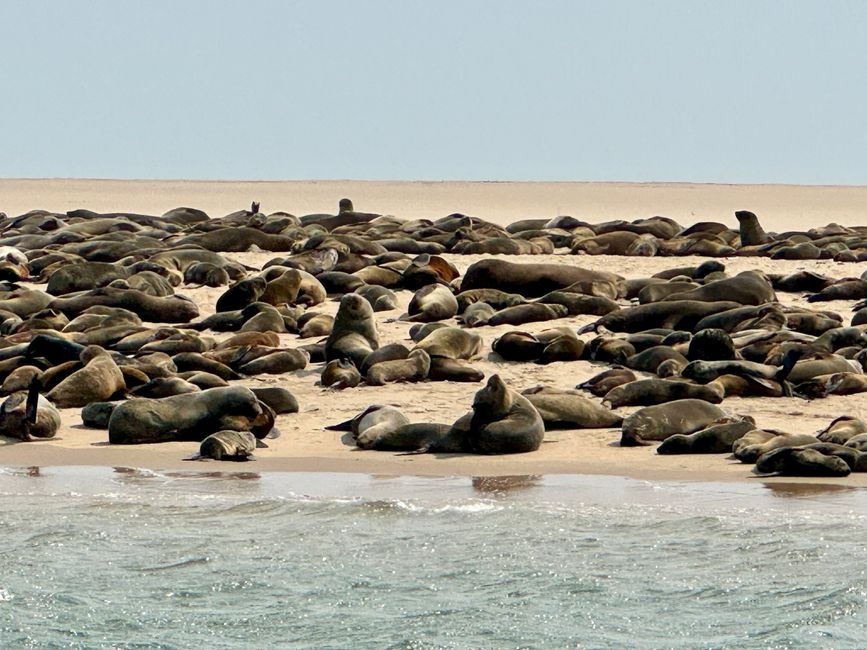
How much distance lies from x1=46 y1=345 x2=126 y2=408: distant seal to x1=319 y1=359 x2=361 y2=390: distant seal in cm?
139

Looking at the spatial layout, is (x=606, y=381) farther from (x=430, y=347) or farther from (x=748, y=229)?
(x=748, y=229)

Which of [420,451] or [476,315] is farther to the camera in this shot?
[476,315]

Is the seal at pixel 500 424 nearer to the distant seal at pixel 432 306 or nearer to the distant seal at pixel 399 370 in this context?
the distant seal at pixel 399 370

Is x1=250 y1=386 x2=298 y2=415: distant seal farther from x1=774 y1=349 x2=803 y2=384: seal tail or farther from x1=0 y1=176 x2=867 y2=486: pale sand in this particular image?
x1=774 y1=349 x2=803 y2=384: seal tail

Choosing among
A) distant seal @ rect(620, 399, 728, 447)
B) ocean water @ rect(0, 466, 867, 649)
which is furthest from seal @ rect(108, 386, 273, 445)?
distant seal @ rect(620, 399, 728, 447)

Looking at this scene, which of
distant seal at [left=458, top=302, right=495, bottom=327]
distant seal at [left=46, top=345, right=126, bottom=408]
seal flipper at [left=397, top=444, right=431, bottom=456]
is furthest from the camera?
distant seal at [left=458, top=302, right=495, bottom=327]

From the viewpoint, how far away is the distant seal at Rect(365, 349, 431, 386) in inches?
400

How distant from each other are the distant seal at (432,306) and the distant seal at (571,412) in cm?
349

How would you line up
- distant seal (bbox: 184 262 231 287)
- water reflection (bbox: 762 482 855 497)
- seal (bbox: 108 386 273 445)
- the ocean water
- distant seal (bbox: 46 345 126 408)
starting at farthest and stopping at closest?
distant seal (bbox: 184 262 231 287)
distant seal (bbox: 46 345 126 408)
seal (bbox: 108 386 273 445)
water reflection (bbox: 762 482 855 497)
the ocean water

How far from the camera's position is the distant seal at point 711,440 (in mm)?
8359

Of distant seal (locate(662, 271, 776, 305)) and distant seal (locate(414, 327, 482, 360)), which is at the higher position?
distant seal (locate(662, 271, 776, 305))

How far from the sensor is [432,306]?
1252 cm

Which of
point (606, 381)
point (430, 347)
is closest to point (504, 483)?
point (606, 381)

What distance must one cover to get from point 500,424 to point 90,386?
2873 millimetres
